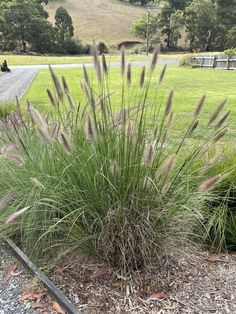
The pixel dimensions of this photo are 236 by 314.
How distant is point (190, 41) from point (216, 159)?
2573 inches

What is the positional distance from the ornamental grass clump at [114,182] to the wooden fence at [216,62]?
24.2 metres

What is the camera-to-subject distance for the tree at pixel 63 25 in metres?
60.0

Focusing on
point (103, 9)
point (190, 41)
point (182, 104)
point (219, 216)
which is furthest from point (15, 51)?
point (219, 216)

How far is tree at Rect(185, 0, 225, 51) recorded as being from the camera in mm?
59938

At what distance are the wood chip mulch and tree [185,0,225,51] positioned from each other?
6184 cm

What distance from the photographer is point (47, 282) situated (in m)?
2.30

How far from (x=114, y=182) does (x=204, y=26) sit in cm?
6342

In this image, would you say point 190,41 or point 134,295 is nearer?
point 134,295

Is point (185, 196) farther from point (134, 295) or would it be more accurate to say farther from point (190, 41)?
point (190, 41)

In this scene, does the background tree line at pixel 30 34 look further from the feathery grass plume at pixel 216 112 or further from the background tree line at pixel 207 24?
the feathery grass plume at pixel 216 112

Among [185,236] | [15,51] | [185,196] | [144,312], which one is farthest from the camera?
[15,51]

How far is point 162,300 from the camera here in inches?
86.5

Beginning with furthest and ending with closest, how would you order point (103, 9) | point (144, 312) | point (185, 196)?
point (103, 9)
point (185, 196)
point (144, 312)

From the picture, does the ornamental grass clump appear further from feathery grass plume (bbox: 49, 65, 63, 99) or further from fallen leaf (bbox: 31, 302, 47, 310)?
fallen leaf (bbox: 31, 302, 47, 310)
